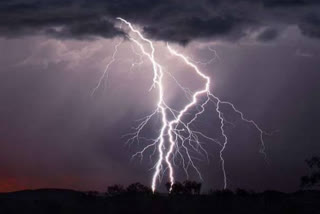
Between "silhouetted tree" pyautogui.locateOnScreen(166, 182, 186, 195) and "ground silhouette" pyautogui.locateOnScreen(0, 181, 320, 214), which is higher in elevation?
"silhouetted tree" pyautogui.locateOnScreen(166, 182, 186, 195)

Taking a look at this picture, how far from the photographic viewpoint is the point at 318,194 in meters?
55.1

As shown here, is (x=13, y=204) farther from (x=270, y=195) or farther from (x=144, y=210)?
(x=270, y=195)

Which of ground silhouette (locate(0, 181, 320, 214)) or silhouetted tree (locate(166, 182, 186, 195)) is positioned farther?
silhouetted tree (locate(166, 182, 186, 195))

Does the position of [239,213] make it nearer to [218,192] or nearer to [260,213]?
[260,213]

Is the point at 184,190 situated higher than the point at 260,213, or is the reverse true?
the point at 184,190

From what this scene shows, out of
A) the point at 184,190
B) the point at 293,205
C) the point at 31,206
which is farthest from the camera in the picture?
the point at 184,190

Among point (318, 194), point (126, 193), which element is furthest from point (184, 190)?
point (318, 194)

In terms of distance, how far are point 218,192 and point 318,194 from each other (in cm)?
738

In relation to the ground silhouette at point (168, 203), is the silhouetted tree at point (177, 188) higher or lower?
higher

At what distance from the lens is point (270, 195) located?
52938 millimetres

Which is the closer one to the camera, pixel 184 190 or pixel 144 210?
pixel 144 210

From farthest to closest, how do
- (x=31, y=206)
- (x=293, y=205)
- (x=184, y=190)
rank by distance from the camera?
(x=184, y=190) < (x=31, y=206) < (x=293, y=205)

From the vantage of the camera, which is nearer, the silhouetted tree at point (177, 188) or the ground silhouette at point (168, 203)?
the ground silhouette at point (168, 203)

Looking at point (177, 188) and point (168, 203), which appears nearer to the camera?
point (168, 203)
